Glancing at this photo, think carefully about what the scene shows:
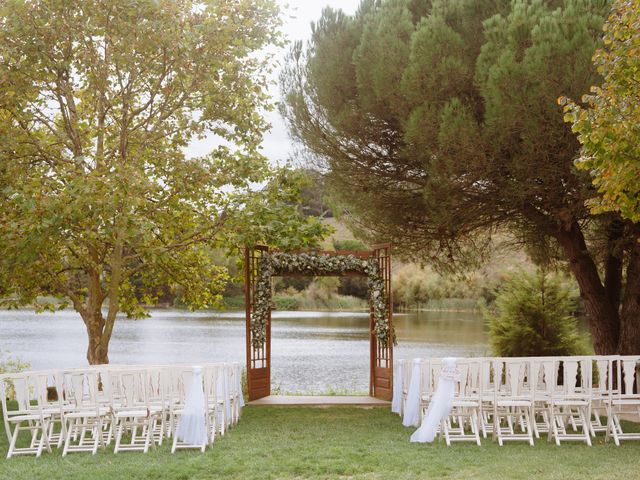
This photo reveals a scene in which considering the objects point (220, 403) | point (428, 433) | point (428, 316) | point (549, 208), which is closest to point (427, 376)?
point (428, 433)

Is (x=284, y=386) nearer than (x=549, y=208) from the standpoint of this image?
No

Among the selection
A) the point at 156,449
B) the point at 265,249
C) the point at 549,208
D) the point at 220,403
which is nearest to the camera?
the point at 156,449

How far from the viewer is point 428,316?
46969mm

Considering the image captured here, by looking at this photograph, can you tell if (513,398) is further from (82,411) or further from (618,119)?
(82,411)

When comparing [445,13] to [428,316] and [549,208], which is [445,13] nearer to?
[549,208]

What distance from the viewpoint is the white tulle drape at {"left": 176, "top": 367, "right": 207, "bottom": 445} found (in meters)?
7.82

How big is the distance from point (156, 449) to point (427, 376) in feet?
10.8

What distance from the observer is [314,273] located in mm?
13250

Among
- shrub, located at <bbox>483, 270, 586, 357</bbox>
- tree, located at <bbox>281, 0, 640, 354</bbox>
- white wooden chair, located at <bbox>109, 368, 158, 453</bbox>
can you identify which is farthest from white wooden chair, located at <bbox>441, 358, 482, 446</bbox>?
shrub, located at <bbox>483, 270, 586, 357</bbox>

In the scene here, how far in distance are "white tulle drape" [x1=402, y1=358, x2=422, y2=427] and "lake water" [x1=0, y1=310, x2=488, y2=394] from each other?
6531mm

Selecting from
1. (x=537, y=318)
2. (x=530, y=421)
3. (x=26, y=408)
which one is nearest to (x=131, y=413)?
(x=26, y=408)

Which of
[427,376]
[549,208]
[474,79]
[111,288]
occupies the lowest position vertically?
[427,376]

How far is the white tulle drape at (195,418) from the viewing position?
7824 mm

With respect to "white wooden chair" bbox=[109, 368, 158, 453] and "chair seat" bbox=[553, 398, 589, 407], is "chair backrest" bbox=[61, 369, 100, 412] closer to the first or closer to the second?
"white wooden chair" bbox=[109, 368, 158, 453]
